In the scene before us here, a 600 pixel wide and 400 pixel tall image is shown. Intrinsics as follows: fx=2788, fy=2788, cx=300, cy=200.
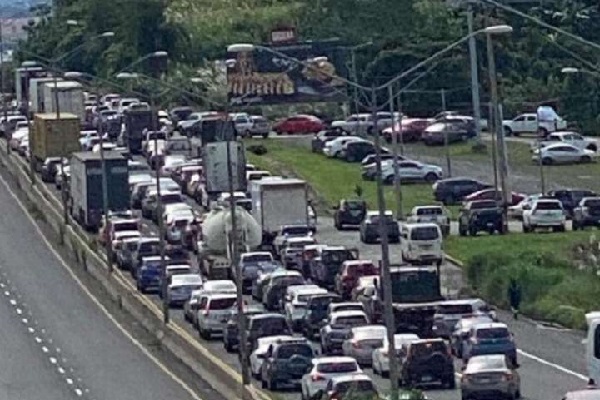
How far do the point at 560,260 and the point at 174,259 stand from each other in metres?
13.8

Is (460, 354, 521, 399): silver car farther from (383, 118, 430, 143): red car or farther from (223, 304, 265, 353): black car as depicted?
(383, 118, 430, 143): red car

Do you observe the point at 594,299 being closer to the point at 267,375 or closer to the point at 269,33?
the point at 267,375

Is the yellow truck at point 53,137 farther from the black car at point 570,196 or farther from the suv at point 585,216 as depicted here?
the suv at point 585,216

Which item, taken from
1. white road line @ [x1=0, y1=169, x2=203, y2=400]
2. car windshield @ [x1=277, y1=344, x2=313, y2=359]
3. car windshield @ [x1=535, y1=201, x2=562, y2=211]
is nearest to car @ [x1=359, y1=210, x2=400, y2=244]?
car windshield @ [x1=535, y1=201, x2=562, y2=211]

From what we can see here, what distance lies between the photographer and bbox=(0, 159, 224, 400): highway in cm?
6462

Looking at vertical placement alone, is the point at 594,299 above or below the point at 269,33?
below

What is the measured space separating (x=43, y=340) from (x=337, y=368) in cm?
2267

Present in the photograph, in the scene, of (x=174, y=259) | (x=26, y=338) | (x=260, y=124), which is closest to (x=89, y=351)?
(x=26, y=338)

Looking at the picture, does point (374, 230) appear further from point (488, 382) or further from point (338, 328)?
point (488, 382)

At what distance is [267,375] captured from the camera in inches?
2335

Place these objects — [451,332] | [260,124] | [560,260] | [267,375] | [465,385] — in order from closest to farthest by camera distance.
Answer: [465,385]
[267,375]
[451,332]
[560,260]
[260,124]

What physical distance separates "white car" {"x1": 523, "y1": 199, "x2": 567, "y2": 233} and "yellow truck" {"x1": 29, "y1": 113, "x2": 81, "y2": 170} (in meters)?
27.8

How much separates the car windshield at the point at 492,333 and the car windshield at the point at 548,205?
2736 cm

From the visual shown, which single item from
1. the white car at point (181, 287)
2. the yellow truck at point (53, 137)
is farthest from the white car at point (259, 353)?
the yellow truck at point (53, 137)
